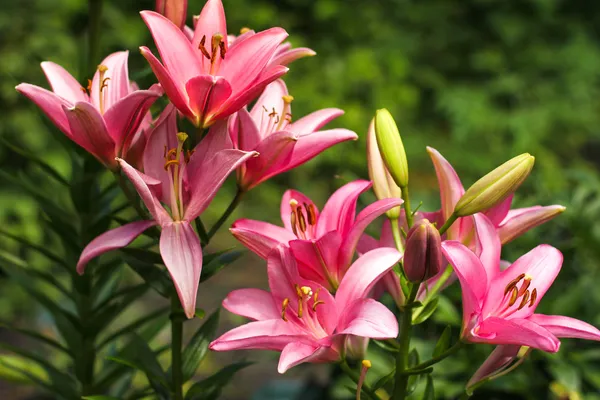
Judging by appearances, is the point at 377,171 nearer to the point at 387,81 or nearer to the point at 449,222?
the point at 449,222

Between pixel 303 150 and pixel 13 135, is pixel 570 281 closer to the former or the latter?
pixel 303 150

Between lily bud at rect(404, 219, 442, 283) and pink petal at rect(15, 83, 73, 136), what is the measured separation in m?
0.21

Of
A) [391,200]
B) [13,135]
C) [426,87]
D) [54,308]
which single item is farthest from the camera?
[426,87]

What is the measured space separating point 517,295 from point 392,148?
11cm

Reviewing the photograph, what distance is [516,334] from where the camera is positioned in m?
0.43

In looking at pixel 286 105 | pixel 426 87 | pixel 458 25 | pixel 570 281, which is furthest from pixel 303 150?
pixel 458 25

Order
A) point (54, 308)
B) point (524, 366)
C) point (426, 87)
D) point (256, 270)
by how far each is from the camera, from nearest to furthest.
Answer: point (54, 308), point (524, 366), point (256, 270), point (426, 87)

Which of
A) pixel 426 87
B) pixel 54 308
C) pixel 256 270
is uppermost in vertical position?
pixel 54 308

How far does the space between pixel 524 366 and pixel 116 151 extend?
19.8 inches

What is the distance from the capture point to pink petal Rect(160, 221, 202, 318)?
0.44 m

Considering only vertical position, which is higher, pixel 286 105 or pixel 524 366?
pixel 286 105

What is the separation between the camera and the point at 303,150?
0.50m

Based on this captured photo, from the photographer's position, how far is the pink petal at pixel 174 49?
1.54 ft

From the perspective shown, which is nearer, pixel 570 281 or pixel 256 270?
pixel 570 281
